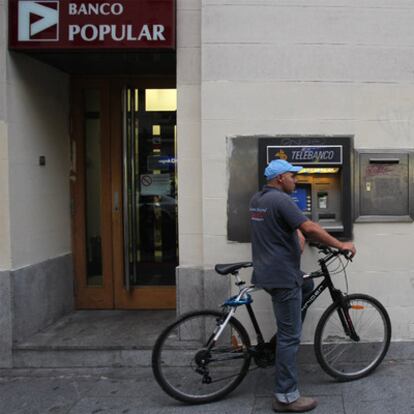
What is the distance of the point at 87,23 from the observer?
4.88 metres

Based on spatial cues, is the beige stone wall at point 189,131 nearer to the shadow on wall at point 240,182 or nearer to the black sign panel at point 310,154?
the shadow on wall at point 240,182

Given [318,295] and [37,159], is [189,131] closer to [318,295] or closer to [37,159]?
[37,159]

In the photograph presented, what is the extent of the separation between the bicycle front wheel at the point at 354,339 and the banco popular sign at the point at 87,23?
2.81 meters

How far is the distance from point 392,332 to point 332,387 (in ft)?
3.06

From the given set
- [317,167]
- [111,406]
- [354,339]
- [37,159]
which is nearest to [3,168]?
[37,159]

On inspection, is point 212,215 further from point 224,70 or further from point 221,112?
point 224,70

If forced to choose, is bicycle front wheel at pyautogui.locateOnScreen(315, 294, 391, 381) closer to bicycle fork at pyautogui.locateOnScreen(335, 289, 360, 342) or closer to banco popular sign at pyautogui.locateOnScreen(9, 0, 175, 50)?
bicycle fork at pyautogui.locateOnScreen(335, 289, 360, 342)

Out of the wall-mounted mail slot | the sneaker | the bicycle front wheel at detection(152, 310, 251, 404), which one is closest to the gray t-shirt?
the bicycle front wheel at detection(152, 310, 251, 404)

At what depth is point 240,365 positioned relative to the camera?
168 inches

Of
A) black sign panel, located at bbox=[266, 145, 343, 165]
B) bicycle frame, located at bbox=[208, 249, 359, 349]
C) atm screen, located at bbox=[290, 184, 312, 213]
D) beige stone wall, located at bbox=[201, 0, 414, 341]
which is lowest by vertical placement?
bicycle frame, located at bbox=[208, 249, 359, 349]

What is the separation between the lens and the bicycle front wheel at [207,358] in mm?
4117

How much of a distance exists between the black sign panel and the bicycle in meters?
0.82

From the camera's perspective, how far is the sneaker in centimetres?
396

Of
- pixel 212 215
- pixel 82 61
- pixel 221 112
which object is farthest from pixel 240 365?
pixel 82 61
